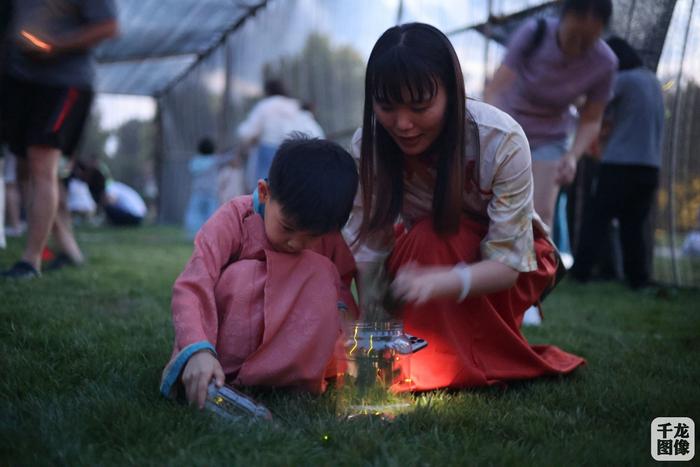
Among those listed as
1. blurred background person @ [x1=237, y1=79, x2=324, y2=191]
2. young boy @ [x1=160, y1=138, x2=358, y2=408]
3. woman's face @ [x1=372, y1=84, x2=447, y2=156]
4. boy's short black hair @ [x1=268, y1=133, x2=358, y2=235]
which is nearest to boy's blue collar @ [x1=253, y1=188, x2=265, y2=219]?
young boy @ [x1=160, y1=138, x2=358, y2=408]

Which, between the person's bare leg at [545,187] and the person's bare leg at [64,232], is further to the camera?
the person's bare leg at [64,232]

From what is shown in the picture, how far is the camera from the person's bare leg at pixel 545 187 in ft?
12.0

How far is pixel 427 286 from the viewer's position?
1.86 m

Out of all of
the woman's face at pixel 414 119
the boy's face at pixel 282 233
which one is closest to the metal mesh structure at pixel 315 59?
the woman's face at pixel 414 119

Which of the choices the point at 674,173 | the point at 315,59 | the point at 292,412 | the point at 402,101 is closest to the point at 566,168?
the point at 402,101

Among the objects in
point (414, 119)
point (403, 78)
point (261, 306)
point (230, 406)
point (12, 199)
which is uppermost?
point (403, 78)

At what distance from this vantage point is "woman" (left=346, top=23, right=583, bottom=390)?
6.40ft

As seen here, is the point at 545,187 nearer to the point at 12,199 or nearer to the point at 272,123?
the point at 272,123

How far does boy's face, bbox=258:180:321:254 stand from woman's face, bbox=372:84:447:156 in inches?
15.2

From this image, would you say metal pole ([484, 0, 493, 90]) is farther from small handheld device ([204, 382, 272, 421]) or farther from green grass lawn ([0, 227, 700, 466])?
small handheld device ([204, 382, 272, 421])

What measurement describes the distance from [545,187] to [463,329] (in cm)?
164

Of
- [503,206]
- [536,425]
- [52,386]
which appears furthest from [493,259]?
[52,386]

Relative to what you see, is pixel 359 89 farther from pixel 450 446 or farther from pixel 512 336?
pixel 450 446

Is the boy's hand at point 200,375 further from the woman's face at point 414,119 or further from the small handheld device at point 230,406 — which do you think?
the woman's face at point 414,119
